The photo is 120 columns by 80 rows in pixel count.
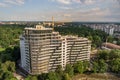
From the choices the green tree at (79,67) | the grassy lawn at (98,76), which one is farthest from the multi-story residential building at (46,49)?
the grassy lawn at (98,76)

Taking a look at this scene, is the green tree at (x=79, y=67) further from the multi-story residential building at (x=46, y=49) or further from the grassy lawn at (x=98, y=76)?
the multi-story residential building at (x=46, y=49)

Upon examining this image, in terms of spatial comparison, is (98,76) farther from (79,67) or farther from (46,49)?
(46,49)

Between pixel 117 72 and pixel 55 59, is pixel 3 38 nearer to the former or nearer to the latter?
pixel 55 59

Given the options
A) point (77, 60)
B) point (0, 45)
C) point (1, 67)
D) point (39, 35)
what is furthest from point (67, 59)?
point (0, 45)

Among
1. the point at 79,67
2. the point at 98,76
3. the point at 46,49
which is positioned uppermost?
the point at 46,49

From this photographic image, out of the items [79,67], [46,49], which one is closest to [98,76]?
[79,67]

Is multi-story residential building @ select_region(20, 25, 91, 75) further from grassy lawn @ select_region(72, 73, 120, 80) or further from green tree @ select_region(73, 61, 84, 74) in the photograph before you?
grassy lawn @ select_region(72, 73, 120, 80)

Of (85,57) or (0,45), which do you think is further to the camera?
(0,45)

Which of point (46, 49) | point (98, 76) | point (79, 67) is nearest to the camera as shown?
point (46, 49)
